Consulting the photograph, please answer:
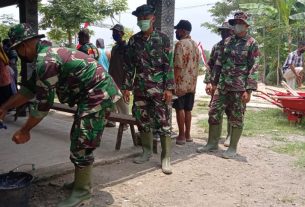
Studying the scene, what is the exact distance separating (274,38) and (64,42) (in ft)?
34.9

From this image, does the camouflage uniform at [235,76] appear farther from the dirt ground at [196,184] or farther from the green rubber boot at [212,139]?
the dirt ground at [196,184]

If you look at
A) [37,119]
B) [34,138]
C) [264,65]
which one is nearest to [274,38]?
[264,65]

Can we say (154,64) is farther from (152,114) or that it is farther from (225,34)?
(225,34)

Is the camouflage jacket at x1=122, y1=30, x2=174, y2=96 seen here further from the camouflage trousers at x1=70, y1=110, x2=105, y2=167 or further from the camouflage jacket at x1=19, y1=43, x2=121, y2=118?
the camouflage trousers at x1=70, y1=110, x2=105, y2=167

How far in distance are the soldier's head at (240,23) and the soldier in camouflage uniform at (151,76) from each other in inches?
47.6

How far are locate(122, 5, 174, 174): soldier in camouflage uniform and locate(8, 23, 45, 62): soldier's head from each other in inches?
70.9

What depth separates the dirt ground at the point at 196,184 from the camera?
3965 mm

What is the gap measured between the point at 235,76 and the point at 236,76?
1cm

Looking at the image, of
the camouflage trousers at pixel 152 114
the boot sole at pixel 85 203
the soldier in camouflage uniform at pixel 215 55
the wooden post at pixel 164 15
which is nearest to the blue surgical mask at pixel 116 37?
the wooden post at pixel 164 15

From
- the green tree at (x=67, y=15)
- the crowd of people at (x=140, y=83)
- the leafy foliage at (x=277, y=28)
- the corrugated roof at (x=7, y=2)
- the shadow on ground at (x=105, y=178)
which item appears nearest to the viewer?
the crowd of people at (x=140, y=83)

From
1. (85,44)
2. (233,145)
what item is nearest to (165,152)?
(233,145)

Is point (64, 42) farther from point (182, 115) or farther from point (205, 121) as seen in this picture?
point (182, 115)

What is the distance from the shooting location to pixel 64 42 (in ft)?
66.5

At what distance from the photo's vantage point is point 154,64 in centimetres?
488
